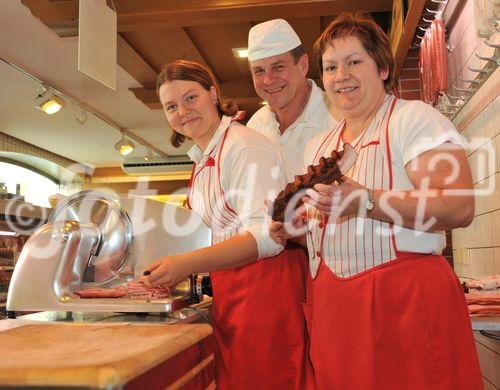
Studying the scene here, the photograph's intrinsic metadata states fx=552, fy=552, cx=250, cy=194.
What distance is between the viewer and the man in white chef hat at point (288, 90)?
2.11m

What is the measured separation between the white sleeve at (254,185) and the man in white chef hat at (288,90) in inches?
12.8

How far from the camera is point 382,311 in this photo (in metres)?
1.31

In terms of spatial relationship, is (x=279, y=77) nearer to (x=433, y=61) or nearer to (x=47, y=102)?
(x=433, y=61)

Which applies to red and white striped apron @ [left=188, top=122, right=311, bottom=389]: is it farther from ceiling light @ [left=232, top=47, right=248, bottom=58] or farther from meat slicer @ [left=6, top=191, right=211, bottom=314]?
ceiling light @ [left=232, top=47, right=248, bottom=58]

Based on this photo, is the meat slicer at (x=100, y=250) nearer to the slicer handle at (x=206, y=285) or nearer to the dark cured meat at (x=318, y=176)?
the slicer handle at (x=206, y=285)

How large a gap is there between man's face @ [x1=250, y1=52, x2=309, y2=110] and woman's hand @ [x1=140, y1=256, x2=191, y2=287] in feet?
3.16

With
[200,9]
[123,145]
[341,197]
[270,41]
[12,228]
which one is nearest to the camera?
[341,197]

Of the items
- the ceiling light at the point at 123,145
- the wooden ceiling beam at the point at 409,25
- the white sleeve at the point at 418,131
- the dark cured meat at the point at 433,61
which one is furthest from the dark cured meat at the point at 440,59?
the ceiling light at the point at 123,145

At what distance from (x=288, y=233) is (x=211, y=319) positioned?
0.37 metres

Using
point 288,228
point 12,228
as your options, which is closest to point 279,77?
point 288,228

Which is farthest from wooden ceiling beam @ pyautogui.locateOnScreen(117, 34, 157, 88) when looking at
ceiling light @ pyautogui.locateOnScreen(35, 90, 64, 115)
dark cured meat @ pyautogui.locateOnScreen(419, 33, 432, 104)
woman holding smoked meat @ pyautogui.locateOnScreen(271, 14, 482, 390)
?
woman holding smoked meat @ pyautogui.locateOnScreen(271, 14, 482, 390)

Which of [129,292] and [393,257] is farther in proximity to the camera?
[129,292]

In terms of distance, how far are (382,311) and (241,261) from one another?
43 cm

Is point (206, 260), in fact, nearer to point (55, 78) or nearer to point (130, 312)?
point (130, 312)
